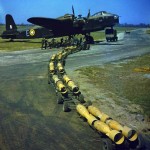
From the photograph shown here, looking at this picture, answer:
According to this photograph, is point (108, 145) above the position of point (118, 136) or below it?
below

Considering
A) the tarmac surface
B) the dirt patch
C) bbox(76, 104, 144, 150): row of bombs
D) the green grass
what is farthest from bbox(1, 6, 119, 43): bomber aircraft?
bbox(76, 104, 144, 150): row of bombs

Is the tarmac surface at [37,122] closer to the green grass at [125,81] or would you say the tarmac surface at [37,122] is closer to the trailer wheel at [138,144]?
the trailer wheel at [138,144]

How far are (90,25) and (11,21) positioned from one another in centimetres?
2150

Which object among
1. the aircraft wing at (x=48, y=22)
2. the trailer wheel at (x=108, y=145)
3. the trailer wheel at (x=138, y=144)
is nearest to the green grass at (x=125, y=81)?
the trailer wheel at (x=138, y=144)

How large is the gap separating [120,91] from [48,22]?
28.3 m

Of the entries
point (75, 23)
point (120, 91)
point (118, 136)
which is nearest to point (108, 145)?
point (118, 136)

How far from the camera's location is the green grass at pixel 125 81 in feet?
50.8

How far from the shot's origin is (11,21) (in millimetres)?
58125

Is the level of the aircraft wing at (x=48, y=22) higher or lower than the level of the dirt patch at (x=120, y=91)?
higher

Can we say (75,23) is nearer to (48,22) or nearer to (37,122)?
(48,22)

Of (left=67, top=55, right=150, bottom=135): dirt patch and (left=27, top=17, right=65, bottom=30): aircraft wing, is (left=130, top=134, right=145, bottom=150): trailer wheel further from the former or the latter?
(left=27, top=17, right=65, bottom=30): aircraft wing

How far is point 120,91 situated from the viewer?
56.4ft

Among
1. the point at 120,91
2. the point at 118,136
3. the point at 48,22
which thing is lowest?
the point at 120,91

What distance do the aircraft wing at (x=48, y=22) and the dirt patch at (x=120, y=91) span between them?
724 inches
